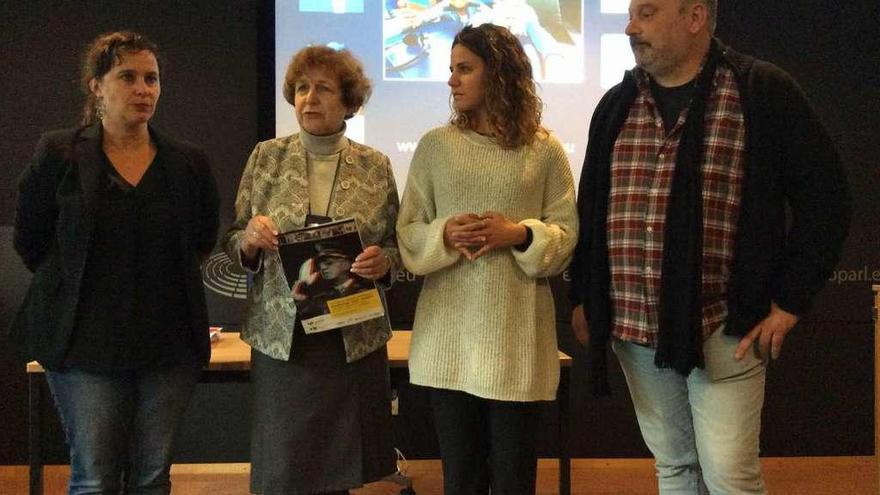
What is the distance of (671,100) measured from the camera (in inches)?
77.5

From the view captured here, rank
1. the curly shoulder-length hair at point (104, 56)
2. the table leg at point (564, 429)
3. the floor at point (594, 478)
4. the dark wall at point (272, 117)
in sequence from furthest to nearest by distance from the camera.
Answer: the dark wall at point (272, 117) < the floor at point (594, 478) < the table leg at point (564, 429) < the curly shoulder-length hair at point (104, 56)

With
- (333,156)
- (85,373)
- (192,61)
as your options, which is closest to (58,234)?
(85,373)

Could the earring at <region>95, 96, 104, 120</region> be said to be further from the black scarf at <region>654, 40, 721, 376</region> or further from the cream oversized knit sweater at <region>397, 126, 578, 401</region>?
the black scarf at <region>654, 40, 721, 376</region>

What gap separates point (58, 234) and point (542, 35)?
242cm

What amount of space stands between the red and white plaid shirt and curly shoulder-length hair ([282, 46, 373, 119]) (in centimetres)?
73

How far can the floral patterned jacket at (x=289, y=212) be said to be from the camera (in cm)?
211

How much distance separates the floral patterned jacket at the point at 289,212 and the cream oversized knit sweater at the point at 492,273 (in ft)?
0.52

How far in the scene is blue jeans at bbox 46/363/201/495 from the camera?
1997 mm

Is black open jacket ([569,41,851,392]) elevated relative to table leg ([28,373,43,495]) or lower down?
elevated

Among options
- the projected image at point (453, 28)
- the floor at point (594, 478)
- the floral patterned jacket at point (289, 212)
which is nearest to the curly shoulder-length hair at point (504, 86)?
the floral patterned jacket at point (289, 212)

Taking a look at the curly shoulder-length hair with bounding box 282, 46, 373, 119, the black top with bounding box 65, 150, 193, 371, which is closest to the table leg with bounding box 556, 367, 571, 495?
the curly shoulder-length hair with bounding box 282, 46, 373, 119

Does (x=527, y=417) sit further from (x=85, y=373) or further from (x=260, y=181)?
(x=85, y=373)

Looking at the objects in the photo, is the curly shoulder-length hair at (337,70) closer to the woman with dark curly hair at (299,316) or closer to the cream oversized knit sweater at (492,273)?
the woman with dark curly hair at (299,316)

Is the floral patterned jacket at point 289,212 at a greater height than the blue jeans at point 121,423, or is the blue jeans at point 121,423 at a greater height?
the floral patterned jacket at point 289,212
